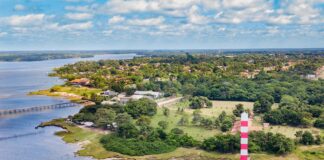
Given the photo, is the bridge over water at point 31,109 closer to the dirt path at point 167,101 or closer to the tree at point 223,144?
the dirt path at point 167,101

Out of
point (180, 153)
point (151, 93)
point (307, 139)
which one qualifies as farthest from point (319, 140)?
point (151, 93)

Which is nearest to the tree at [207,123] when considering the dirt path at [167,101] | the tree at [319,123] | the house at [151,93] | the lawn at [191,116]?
the lawn at [191,116]

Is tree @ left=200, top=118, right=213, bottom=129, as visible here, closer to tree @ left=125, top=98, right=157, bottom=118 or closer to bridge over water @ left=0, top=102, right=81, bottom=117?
tree @ left=125, top=98, right=157, bottom=118

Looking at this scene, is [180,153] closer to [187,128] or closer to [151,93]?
[187,128]

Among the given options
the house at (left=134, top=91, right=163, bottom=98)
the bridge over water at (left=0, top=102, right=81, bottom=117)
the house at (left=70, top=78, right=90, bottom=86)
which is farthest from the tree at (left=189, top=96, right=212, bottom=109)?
the house at (left=70, top=78, right=90, bottom=86)

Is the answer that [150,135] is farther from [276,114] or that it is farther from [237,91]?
[237,91]
